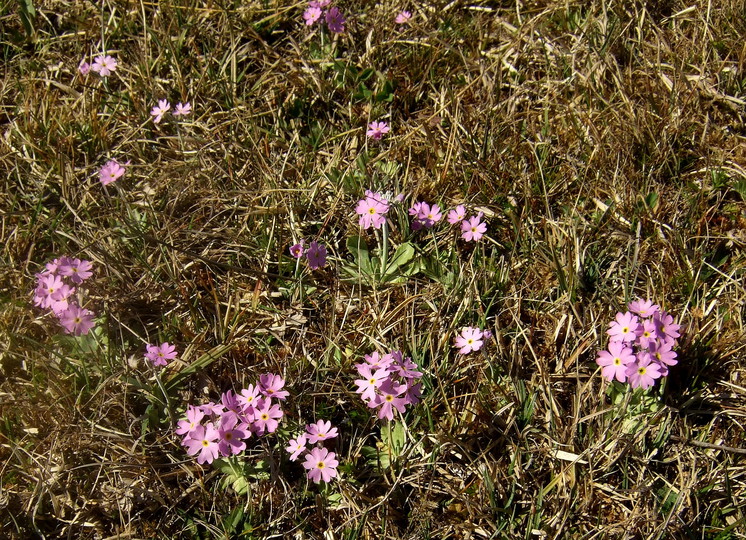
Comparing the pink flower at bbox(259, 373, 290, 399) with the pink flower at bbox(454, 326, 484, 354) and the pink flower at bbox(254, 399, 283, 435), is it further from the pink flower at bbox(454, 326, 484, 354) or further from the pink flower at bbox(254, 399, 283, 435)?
the pink flower at bbox(454, 326, 484, 354)

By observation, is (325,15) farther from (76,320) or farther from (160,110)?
(76,320)

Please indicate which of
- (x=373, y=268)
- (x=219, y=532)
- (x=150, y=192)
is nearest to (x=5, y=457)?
(x=219, y=532)

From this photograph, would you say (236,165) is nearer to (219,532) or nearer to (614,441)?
(219,532)

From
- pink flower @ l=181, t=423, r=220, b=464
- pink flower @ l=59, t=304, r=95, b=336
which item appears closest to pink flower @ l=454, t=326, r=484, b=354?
pink flower @ l=181, t=423, r=220, b=464

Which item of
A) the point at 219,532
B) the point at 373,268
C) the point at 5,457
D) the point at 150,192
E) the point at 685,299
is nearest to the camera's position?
the point at 219,532

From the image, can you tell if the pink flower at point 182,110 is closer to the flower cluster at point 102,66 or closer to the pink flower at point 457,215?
the flower cluster at point 102,66

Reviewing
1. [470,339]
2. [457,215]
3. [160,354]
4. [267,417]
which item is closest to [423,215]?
[457,215]
